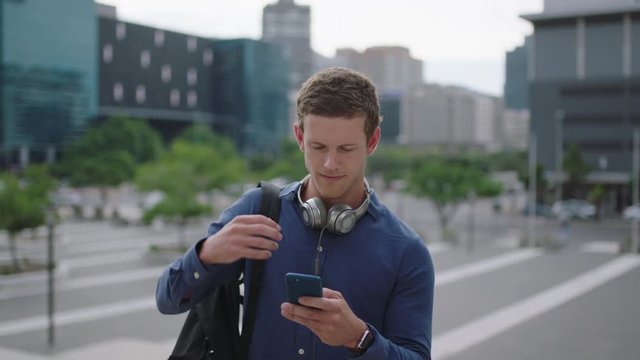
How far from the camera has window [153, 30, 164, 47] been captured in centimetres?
6141

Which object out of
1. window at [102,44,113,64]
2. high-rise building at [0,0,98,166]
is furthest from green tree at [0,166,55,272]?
window at [102,44,113,64]

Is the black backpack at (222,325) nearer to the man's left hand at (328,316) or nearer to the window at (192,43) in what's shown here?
the man's left hand at (328,316)

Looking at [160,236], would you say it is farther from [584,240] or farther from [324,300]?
[324,300]

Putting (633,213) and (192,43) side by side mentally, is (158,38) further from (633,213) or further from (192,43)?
(633,213)

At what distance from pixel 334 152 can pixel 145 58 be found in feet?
201

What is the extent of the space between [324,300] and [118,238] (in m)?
26.9

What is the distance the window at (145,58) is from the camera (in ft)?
198

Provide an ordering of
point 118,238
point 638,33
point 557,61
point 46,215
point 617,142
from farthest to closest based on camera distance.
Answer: point 617,142, point 557,61, point 118,238, point 638,33, point 46,215

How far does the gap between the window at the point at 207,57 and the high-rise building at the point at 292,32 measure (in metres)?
4.97

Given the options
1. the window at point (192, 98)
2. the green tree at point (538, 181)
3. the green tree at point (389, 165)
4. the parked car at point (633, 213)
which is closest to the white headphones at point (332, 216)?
the parked car at point (633, 213)

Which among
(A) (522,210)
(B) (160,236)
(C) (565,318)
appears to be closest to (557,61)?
(A) (522,210)

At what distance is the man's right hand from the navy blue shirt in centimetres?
11

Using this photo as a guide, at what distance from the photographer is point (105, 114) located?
5794cm

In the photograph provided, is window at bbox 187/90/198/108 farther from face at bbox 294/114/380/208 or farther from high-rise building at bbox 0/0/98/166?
face at bbox 294/114/380/208
